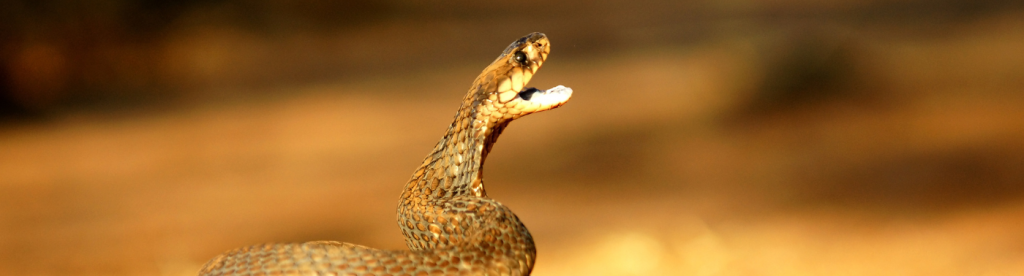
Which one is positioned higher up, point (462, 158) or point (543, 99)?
point (543, 99)

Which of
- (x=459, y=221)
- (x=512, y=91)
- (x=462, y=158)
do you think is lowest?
(x=459, y=221)

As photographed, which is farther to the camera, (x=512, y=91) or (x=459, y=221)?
(x=512, y=91)

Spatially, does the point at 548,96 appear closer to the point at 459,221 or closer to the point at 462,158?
the point at 462,158

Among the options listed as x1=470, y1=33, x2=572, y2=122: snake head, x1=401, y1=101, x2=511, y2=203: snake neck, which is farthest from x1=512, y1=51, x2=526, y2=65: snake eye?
x1=401, y1=101, x2=511, y2=203: snake neck

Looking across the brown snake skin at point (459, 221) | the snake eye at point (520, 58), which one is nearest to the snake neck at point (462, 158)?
the brown snake skin at point (459, 221)

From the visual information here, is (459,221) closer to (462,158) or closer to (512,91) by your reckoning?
(462,158)

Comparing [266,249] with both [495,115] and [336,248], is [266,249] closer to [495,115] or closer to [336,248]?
[336,248]

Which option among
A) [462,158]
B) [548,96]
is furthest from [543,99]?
[462,158]
